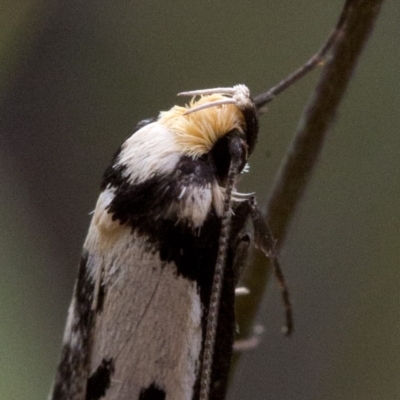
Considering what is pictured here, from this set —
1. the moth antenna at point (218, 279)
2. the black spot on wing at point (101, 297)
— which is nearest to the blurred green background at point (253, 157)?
the black spot on wing at point (101, 297)

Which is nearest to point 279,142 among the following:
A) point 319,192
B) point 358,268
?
point 319,192

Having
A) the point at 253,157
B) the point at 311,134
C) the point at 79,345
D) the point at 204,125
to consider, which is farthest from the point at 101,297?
the point at 253,157

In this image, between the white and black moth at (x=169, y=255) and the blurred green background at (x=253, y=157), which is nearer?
the white and black moth at (x=169, y=255)

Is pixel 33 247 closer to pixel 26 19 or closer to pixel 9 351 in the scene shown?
pixel 9 351

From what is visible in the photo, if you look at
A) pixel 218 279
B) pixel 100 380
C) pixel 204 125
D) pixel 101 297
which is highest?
pixel 204 125

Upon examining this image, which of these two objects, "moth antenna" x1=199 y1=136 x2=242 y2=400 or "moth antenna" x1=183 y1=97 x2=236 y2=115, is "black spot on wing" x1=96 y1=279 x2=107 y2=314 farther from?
"moth antenna" x1=183 y1=97 x2=236 y2=115

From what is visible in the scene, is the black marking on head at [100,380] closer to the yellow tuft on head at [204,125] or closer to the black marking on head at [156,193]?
the black marking on head at [156,193]

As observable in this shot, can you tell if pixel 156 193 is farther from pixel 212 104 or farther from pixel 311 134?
pixel 311 134
